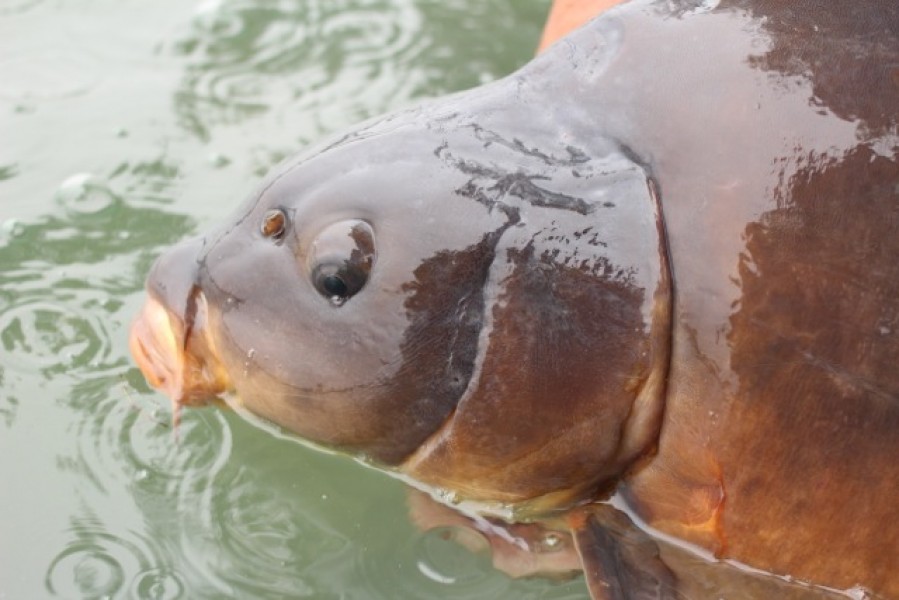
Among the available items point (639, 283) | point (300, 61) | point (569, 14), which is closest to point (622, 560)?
point (639, 283)

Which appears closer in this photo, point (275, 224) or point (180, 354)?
point (275, 224)

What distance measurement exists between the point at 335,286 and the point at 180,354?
431 millimetres

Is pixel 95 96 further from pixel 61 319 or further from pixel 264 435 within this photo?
pixel 264 435

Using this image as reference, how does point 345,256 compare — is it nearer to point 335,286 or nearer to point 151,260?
point 335,286

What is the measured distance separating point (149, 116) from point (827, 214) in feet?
8.48

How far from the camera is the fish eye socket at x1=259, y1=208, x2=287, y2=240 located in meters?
2.24

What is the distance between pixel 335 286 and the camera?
216 centimetres

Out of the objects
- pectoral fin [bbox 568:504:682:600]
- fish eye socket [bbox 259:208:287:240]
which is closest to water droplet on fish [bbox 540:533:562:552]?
pectoral fin [bbox 568:504:682:600]

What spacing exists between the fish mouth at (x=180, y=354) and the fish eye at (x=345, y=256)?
0.32m

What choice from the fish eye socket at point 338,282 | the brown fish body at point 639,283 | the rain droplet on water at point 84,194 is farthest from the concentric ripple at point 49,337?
the fish eye socket at point 338,282

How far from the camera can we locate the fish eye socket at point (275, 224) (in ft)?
7.35

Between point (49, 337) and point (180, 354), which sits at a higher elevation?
point (180, 354)

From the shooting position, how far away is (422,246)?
213 cm

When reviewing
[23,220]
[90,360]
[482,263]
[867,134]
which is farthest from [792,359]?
[23,220]
